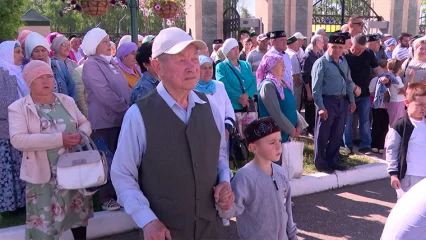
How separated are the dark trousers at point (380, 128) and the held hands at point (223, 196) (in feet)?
17.5

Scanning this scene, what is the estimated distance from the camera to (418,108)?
3.41m

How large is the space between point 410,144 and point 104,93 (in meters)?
2.89

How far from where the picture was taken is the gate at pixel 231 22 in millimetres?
12844

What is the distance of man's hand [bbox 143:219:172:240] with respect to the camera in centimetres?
192

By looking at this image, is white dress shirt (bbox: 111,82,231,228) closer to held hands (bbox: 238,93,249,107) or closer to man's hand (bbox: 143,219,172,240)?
man's hand (bbox: 143,219,172,240)

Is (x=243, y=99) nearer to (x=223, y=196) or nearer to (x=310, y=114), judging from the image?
(x=223, y=196)

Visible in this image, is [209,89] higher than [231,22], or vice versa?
[231,22]

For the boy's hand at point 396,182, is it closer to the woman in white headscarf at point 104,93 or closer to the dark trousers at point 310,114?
the woman in white headscarf at point 104,93

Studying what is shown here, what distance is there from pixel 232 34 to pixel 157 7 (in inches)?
277

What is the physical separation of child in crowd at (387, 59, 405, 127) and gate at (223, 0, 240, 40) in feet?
22.4

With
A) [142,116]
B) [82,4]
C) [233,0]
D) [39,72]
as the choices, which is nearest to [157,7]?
[82,4]

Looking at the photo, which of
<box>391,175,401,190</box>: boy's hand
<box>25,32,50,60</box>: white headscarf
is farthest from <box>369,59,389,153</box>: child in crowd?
<box>25,32,50,60</box>: white headscarf

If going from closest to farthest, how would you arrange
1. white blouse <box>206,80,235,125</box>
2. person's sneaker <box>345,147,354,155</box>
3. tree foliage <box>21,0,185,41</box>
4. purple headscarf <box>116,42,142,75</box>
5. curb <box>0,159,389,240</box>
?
curb <box>0,159,389,240</box>, white blouse <box>206,80,235,125</box>, purple headscarf <box>116,42,142,75</box>, person's sneaker <box>345,147,354,155</box>, tree foliage <box>21,0,185,41</box>

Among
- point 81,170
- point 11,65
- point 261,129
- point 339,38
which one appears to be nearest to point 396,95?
point 339,38
